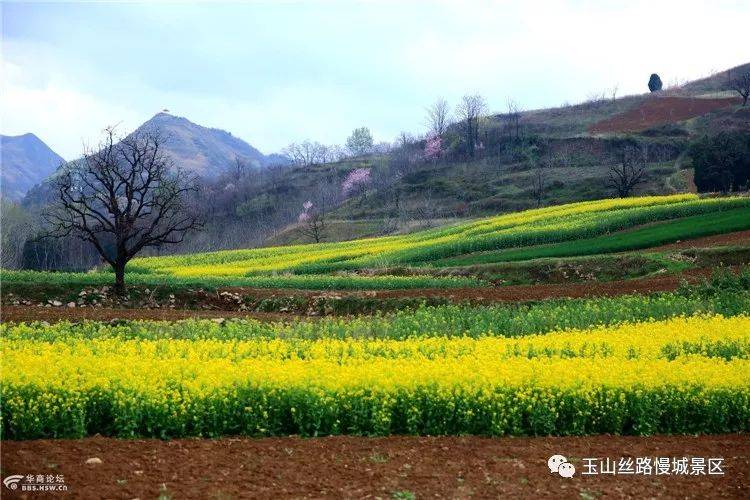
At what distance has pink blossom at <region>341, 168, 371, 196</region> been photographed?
4552 inches

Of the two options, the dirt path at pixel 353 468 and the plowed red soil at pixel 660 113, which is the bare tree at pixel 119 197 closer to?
the dirt path at pixel 353 468

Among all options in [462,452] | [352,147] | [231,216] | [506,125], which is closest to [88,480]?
[462,452]

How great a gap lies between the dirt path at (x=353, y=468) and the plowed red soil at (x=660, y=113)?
99.7 m

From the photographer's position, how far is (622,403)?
10078 mm

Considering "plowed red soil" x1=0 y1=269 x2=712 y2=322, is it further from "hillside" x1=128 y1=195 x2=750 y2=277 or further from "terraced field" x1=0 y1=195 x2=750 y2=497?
"hillside" x1=128 y1=195 x2=750 y2=277

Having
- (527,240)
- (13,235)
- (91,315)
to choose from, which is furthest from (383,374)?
(13,235)

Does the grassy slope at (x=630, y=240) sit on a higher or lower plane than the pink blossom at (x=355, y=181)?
lower

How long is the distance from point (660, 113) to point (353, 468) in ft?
359

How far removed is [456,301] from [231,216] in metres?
96.0

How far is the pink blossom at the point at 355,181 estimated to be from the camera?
115631 mm

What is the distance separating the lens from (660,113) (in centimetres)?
10675

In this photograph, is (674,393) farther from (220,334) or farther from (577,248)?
(577,248)

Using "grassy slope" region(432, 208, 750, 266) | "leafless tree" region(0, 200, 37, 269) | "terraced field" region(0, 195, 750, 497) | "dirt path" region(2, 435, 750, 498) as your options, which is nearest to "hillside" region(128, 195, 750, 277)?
"grassy slope" region(432, 208, 750, 266)

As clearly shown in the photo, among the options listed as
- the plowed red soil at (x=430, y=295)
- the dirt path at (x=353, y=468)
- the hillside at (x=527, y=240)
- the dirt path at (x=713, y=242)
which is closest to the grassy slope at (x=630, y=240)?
the hillside at (x=527, y=240)
